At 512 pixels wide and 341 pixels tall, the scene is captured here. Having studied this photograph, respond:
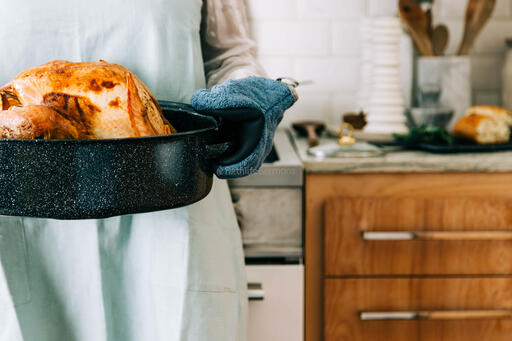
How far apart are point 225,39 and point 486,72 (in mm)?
1097

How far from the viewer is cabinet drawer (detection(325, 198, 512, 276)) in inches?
44.6

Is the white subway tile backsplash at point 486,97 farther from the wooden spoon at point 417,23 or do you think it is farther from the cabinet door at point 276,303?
the cabinet door at point 276,303

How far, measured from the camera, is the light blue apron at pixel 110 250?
0.66 meters

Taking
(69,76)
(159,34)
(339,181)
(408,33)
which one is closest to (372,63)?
(408,33)

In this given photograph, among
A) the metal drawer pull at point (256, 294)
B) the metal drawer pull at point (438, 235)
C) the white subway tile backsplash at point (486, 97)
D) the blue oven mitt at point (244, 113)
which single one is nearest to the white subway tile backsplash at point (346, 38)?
the white subway tile backsplash at point (486, 97)

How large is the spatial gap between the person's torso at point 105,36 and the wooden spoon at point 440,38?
978 millimetres

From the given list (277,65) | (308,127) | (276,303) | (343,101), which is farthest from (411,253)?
(277,65)

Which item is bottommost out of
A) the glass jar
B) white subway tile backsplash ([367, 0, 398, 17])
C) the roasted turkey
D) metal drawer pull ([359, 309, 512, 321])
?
metal drawer pull ([359, 309, 512, 321])

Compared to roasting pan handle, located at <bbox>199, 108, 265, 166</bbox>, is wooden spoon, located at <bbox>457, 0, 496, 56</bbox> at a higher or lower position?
higher

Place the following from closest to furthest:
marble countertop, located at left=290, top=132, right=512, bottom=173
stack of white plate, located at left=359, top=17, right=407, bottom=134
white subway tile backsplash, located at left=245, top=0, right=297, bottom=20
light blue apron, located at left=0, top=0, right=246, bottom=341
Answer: light blue apron, located at left=0, top=0, right=246, bottom=341
marble countertop, located at left=290, top=132, right=512, bottom=173
stack of white plate, located at left=359, top=17, right=407, bottom=134
white subway tile backsplash, located at left=245, top=0, right=297, bottom=20

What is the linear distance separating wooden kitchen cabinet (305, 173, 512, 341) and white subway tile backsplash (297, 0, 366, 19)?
63 cm

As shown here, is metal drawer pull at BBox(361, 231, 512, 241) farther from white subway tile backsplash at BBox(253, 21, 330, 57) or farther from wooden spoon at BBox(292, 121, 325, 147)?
white subway tile backsplash at BBox(253, 21, 330, 57)

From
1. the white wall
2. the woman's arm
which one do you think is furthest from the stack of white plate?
the woman's arm

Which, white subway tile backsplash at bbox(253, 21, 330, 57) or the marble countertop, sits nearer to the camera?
the marble countertop
